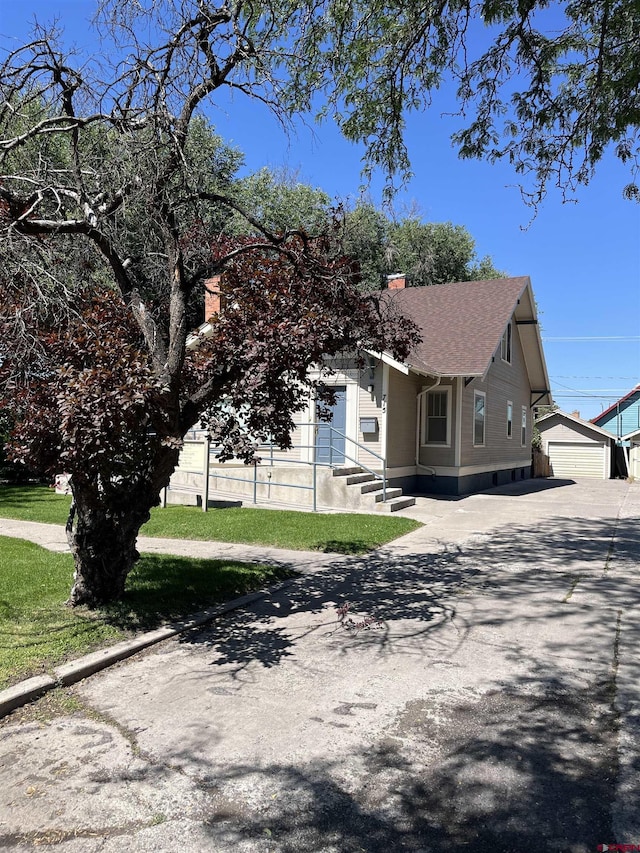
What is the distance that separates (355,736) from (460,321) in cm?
1668

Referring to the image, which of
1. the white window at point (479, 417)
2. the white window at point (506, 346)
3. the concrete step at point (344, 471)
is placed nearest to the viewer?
the concrete step at point (344, 471)

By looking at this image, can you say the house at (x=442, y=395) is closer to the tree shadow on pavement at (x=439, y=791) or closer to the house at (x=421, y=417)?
the house at (x=421, y=417)

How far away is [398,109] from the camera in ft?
28.1

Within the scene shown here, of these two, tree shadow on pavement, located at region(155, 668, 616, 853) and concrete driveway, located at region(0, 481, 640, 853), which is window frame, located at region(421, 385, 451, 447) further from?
tree shadow on pavement, located at region(155, 668, 616, 853)

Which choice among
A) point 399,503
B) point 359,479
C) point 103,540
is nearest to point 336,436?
point 359,479

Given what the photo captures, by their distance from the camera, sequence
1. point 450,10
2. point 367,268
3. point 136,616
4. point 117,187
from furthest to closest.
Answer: point 367,268, point 450,10, point 117,187, point 136,616

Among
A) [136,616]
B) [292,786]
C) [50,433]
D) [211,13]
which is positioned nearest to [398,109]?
[211,13]

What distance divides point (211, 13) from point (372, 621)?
6.10m

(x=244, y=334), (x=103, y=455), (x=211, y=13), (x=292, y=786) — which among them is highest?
(x=211, y=13)

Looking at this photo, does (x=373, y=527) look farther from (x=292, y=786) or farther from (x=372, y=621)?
(x=292, y=786)

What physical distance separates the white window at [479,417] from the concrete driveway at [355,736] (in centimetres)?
1253

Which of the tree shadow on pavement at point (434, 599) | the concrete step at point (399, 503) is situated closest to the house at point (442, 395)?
the concrete step at point (399, 503)

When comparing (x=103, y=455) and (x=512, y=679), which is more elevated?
(x=103, y=455)

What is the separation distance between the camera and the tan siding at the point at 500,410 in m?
18.7
